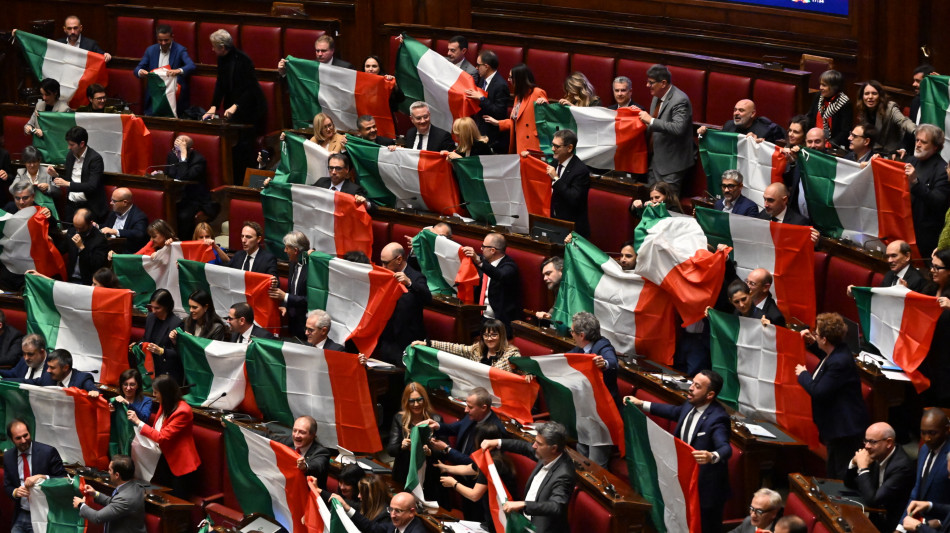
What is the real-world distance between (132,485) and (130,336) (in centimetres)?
144

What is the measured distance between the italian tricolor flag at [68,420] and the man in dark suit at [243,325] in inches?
30.0

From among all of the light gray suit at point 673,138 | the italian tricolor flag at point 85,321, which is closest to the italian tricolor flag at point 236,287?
the italian tricolor flag at point 85,321

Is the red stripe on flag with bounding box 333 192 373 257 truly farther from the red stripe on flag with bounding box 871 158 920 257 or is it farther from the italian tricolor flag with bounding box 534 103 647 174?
the red stripe on flag with bounding box 871 158 920 257

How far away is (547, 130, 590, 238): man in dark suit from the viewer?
737 centimetres

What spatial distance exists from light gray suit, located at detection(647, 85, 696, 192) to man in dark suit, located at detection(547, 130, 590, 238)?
0.50 m

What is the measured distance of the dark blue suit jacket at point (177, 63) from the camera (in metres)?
9.59

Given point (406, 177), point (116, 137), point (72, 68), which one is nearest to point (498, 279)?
point (406, 177)

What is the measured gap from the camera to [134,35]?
34.8 ft

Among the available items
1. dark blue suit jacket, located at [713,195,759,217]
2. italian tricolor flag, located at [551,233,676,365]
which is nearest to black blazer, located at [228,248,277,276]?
italian tricolor flag, located at [551,233,676,365]

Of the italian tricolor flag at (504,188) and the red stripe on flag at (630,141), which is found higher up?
the red stripe on flag at (630,141)

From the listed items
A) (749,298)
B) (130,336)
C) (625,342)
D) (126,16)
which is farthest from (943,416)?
(126,16)

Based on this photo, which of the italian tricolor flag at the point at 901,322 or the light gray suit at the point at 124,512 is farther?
the light gray suit at the point at 124,512

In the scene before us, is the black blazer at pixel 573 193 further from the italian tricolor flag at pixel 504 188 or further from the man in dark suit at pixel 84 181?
the man in dark suit at pixel 84 181

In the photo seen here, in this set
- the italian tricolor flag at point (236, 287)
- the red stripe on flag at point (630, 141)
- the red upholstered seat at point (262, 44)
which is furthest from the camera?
the red upholstered seat at point (262, 44)
